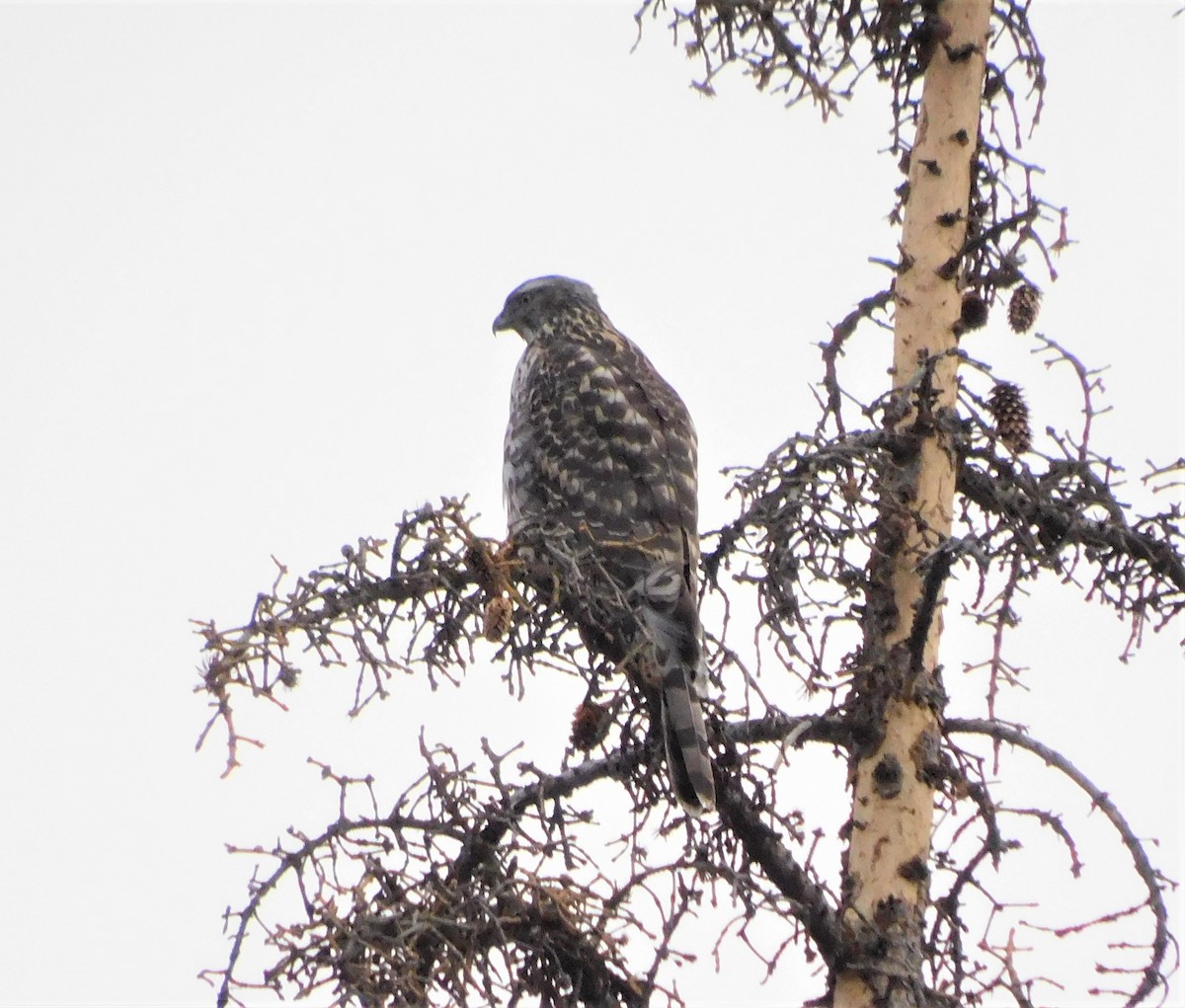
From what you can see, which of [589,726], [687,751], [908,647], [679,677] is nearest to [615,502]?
[679,677]

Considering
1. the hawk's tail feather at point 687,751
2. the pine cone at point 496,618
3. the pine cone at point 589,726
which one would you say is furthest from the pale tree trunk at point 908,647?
the pine cone at point 496,618

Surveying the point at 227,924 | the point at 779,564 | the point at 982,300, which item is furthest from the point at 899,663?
the point at 227,924

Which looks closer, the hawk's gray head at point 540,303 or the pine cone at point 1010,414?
the pine cone at point 1010,414

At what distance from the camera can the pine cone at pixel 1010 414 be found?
5145mm

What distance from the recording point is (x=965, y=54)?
19.1 ft

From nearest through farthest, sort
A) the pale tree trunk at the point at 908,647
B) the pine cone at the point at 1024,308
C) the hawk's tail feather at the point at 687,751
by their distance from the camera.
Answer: the pale tree trunk at the point at 908,647, the hawk's tail feather at the point at 687,751, the pine cone at the point at 1024,308

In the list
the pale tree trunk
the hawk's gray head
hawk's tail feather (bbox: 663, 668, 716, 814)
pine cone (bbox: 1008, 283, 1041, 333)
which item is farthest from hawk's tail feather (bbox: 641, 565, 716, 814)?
the hawk's gray head

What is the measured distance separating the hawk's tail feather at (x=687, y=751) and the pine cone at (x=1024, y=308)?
1600 mm

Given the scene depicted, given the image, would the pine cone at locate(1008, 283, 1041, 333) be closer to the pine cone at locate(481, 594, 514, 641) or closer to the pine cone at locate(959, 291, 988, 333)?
the pine cone at locate(959, 291, 988, 333)

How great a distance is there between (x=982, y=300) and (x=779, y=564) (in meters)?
1.49

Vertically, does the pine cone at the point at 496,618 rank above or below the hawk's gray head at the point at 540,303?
below

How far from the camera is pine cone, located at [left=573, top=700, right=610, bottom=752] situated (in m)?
5.05

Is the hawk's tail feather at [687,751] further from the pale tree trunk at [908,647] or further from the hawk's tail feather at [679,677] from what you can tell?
the pale tree trunk at [908,647]

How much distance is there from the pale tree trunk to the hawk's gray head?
8.74 ft
